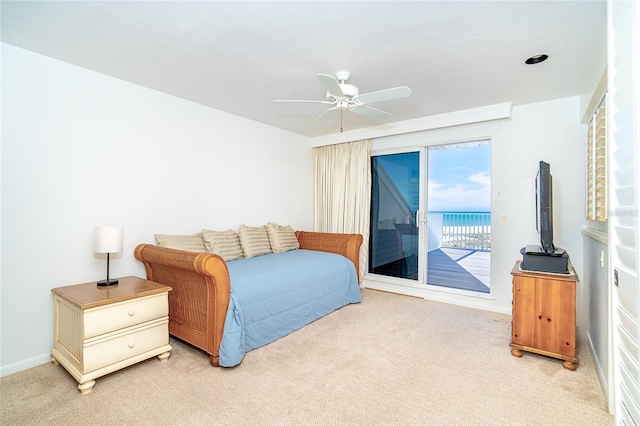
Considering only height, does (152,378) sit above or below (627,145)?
below

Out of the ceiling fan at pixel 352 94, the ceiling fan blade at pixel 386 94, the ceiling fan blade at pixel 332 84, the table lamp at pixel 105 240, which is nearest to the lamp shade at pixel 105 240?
the table lamp at pixel 105 240

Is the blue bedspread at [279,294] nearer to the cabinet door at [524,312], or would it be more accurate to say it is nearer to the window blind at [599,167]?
the cabinet door at [524,312]

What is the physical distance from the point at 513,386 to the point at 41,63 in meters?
4.21

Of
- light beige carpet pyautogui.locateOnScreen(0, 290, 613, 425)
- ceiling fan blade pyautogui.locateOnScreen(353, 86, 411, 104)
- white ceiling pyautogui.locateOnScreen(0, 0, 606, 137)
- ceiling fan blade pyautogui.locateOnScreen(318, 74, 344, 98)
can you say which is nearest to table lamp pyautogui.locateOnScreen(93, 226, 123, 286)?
light beige carpet pyautogui.locateOnScreen(0, 290, 613, 425)

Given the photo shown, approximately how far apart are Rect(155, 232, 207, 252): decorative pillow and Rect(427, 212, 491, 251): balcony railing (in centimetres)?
462

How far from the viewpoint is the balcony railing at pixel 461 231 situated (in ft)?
20.4

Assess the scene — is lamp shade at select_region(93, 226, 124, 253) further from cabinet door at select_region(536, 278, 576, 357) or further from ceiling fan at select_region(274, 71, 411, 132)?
cabinet door at select_region(536, 278, 576, 357)

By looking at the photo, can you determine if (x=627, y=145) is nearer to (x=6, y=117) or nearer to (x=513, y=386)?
(x=513, y=386)

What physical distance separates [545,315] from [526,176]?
5.75 ft

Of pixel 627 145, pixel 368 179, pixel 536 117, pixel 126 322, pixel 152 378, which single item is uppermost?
pixel 536 117

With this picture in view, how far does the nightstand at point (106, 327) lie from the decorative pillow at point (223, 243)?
86 cm

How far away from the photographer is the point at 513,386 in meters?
2.04

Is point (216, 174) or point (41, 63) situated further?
point (216, 174)

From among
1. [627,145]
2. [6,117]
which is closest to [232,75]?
[6,117]
